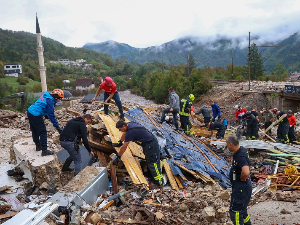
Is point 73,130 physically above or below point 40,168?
above

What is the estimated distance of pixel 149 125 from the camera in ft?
25.7

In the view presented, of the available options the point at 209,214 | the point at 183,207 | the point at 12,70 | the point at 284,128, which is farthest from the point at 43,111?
the point at 12,70

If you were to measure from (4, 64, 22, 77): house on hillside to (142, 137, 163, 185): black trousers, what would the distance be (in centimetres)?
7643

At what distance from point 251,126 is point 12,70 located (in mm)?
75897

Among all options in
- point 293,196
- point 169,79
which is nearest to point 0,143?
point 293,196

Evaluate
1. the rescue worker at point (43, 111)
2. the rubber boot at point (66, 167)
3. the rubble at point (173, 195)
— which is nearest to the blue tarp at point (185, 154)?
the rubble at point (173, 195)

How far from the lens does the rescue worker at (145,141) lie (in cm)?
461

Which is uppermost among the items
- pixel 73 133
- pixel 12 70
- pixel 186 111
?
pixel 12 70

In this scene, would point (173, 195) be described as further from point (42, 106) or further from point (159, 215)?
point (42, 106)

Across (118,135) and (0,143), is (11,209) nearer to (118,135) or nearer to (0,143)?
(118,135)

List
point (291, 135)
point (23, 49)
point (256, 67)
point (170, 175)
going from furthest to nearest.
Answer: point (23, 49), point (256, 67), point (291, 135), point (170, 175)

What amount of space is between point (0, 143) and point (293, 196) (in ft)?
26.7

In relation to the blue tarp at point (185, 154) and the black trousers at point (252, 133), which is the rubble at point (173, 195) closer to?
the blue tarp at point (185, 154)

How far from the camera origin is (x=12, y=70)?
229 ft
